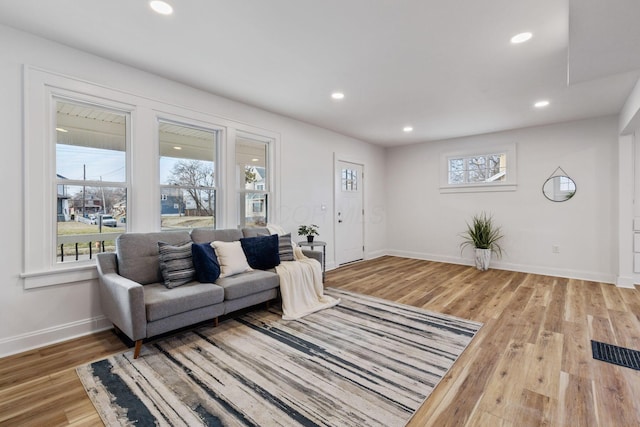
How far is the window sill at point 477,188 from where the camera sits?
5402mm

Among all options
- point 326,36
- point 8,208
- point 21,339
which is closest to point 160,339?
point 21,339

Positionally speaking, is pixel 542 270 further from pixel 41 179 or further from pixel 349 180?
pixel 41 179

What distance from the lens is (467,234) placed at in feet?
19.3

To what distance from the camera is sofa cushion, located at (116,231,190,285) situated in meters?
2.72

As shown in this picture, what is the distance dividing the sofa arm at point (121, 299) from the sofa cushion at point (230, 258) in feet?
2.85

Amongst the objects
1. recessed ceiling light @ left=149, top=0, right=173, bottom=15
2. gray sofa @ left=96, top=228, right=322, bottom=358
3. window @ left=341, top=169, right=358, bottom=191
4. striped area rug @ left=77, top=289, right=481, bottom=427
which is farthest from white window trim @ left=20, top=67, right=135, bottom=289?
window @ left=341, top=169, right=358, bottom=191

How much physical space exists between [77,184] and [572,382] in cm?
435

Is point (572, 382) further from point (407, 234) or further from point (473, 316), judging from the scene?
point (407, 234)

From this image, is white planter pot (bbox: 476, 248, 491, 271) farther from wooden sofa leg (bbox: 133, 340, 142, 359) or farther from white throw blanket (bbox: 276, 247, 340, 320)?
wooden sofa leg (bbox: 133, 340, 142, 359)

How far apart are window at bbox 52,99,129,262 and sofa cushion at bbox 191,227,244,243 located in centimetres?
72

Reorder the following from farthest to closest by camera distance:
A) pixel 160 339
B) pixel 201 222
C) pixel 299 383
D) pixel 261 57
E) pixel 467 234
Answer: pixel 467 234 < pixel 201 222 < pixel 261 57 < pixel 160 339 < pixel 299 383

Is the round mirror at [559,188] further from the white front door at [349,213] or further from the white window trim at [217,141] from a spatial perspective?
the white window trim at [217,141]

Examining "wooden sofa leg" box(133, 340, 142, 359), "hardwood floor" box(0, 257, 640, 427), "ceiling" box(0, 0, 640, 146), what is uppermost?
"ceiling" box(0, 0, 640, 146)

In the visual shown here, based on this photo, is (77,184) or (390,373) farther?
(77,184)
